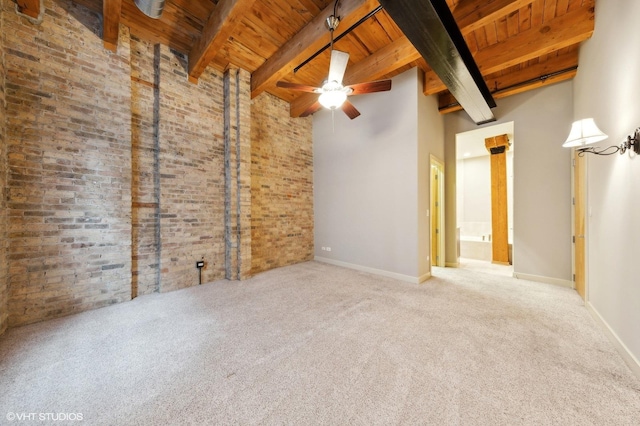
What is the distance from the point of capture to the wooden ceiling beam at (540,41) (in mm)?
2838

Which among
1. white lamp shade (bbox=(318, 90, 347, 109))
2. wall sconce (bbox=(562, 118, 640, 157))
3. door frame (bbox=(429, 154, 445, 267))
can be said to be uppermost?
white lamp shade (bbox=(318, 90, 347, 109))

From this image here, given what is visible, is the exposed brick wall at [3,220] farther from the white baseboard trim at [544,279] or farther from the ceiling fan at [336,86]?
the white baseboard trim at [544,279]

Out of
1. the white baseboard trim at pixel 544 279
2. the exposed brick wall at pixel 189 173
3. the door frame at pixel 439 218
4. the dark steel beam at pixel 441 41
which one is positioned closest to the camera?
the dark steel beam at pixel 441 41

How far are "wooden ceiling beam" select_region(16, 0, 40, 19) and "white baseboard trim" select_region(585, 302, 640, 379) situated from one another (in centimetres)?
663

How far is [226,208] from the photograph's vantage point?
423cm

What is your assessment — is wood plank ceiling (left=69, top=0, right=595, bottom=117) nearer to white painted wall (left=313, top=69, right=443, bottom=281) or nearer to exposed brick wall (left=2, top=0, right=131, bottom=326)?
exposed brick wall (left=2, top=0, right=131, bottom=326)

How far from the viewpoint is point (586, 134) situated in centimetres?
240

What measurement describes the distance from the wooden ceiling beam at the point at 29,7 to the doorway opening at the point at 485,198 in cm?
675

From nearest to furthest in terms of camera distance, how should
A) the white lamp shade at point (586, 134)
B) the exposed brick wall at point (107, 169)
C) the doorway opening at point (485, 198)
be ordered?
1. the white lamp shade at point (586, 134)
2. the exposed brick wall at point (107, 169)
3. the doorway opening at point (485, 198)

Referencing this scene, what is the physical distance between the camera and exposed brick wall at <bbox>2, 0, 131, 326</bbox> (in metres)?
2.56

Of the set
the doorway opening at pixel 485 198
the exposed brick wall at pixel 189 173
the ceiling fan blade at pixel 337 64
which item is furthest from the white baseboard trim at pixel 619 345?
the exposed brick wall at pixel 189 173

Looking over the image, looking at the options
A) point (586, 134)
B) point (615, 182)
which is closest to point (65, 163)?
point (586, 134)

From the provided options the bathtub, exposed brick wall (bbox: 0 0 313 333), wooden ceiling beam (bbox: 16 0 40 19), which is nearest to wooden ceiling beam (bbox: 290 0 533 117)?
exposed brick wall (bbox: 0 0 313 333)

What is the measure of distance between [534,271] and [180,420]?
544cm
